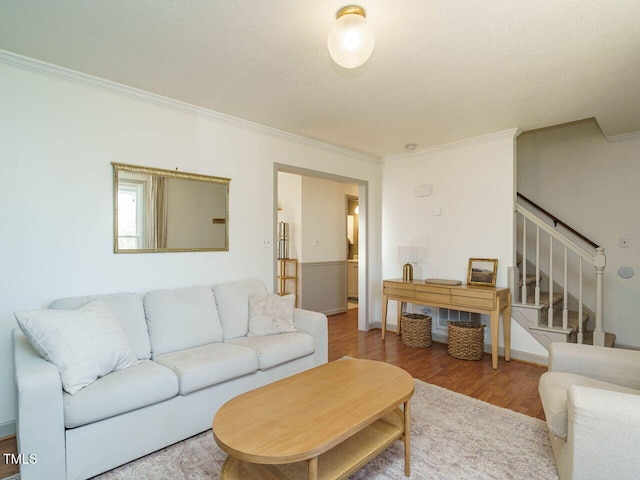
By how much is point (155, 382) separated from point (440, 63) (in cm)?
273

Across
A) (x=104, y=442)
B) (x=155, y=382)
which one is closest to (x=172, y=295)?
(x=155, y=382)

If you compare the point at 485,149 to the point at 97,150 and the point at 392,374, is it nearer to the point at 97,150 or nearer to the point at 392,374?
the point at 392,374

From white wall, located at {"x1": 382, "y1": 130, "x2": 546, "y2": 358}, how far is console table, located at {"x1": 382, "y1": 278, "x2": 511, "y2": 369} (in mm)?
228

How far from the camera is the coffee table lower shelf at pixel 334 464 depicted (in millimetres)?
1495

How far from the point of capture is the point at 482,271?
3.89m

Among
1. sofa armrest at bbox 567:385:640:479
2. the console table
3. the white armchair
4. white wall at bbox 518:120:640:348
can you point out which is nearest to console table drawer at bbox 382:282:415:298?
the console table

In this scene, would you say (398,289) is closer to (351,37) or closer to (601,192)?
(601,192)

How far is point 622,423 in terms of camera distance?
135cm

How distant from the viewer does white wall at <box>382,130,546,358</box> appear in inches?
148

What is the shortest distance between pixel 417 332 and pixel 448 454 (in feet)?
6.93

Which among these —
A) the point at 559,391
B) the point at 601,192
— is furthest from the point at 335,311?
the point at 559,391

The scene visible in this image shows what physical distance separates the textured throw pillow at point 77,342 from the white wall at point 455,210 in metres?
3.55

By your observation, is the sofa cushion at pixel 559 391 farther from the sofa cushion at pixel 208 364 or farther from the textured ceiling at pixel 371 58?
the textured ceiling at pixel 371 58

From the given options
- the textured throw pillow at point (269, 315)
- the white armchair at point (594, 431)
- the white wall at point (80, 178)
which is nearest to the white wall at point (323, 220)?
the white wall at point (80, 178)
